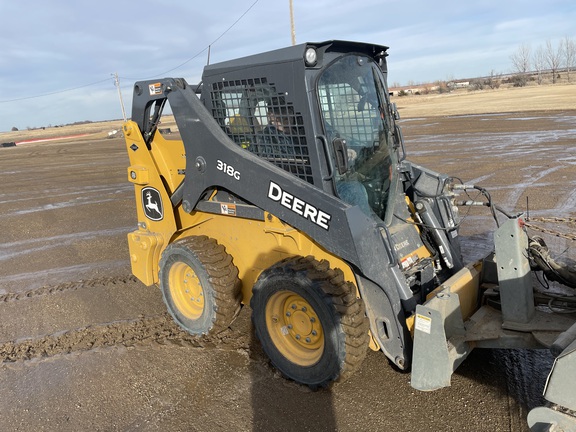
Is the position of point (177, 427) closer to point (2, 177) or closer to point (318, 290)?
point (318, 290)

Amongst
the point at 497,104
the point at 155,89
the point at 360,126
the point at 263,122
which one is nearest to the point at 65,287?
the point at 155,89

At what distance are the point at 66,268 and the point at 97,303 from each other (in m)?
1.74

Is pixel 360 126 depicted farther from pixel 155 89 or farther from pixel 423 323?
pixel 155 89

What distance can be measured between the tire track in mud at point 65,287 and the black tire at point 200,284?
185 cm

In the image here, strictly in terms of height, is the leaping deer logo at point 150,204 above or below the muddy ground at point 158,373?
above

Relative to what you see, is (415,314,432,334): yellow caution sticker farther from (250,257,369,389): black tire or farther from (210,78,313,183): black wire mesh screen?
(210,78,313,183): black wire mesh screen

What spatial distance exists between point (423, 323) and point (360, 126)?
1.67m

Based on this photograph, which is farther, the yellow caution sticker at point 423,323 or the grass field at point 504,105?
the grass field at point 504,105

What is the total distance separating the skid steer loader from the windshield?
15 millimetres

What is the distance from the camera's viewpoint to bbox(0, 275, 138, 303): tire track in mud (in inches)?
239

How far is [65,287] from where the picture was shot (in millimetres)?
6254

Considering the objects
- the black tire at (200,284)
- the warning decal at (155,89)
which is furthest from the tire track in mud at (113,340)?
the warning decal at (155,89)

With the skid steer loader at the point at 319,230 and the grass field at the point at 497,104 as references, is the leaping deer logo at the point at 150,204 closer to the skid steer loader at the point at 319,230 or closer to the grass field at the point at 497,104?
the skid steer loader at the point at 319,230

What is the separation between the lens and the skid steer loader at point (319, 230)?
326 centimetres
